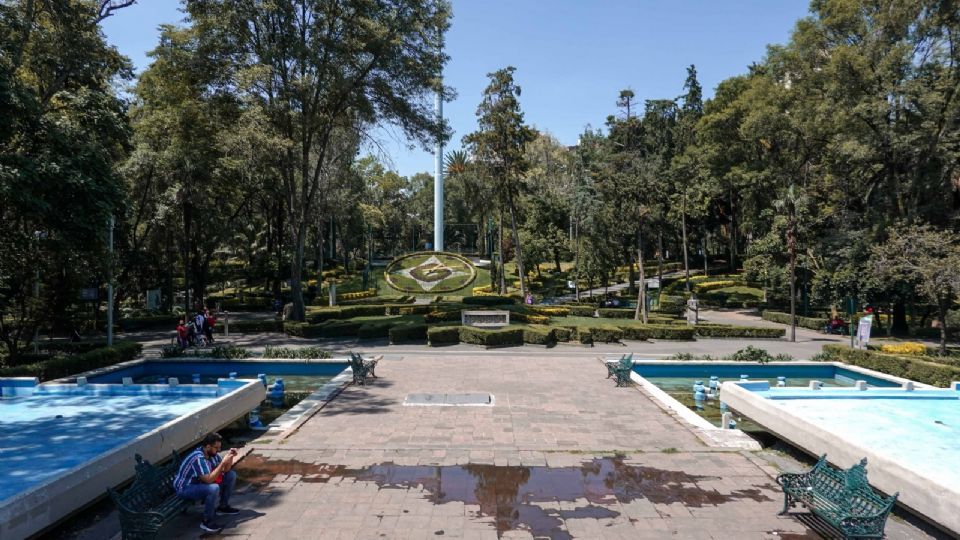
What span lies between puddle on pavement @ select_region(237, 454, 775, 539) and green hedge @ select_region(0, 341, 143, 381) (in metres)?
9.77

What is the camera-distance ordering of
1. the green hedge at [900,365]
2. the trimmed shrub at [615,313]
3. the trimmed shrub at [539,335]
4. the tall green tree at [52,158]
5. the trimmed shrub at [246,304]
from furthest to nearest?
the trimmed shrub at [246,304]
the trimmed shrub at [615,313]
the trimmed shrub at [539,335]
the green hedge at [900,365]
the tall green tree at [52,158]

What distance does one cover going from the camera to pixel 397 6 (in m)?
28.0

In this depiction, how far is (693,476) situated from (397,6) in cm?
2546

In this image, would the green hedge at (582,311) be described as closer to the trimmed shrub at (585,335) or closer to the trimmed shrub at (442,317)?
the trimmed shrub at (442,317)

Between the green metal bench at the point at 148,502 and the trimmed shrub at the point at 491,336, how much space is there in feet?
53.4

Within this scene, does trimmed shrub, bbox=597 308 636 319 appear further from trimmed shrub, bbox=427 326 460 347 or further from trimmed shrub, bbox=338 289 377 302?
trimmed shrub, bbox=338 289 377 302

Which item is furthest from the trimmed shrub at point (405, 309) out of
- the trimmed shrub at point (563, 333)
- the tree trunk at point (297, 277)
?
the trimmed shrub at point (563, 333)

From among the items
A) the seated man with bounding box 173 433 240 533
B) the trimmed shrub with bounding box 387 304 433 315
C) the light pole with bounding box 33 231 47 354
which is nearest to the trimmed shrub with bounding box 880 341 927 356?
the trimmed shrub with bounding box 387 304 433 315

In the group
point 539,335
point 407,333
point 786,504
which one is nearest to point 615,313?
point 539,335

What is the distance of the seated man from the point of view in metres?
7.23

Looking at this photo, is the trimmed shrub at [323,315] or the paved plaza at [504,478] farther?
the trimmed shrub at [323,315]

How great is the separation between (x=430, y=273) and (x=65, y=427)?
125ft

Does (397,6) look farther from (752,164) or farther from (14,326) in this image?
(752,164)

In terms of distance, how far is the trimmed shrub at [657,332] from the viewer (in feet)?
87.7
